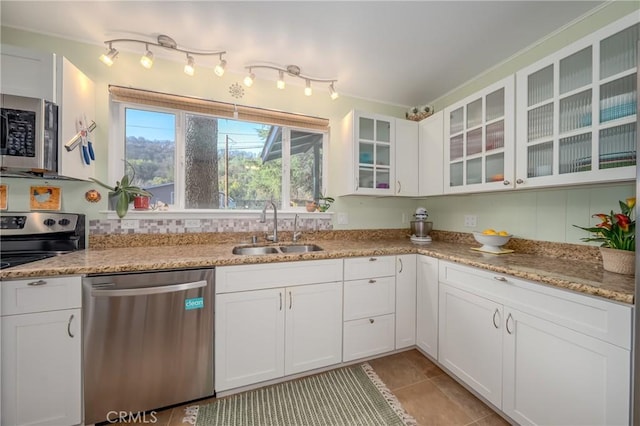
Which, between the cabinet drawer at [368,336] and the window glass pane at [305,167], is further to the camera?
the window glass pane at [305,167]

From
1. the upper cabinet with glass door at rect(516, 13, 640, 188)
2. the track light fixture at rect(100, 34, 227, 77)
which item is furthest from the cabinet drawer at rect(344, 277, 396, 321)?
the track light fixture at rect(100, 34, 227, 77)

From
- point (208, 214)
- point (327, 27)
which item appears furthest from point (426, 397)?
point (327, 27)

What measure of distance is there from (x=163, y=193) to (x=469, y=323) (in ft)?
8.05

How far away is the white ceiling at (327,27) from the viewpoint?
1.47 metres

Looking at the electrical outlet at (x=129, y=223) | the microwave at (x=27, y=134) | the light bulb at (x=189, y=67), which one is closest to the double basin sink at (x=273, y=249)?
the electrical outlet at (x=129, y=223)

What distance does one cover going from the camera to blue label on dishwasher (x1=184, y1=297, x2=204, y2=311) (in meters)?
1.40

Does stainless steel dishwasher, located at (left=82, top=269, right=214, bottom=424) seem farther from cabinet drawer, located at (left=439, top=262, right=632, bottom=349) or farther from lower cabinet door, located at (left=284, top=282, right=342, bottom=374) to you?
cabinet drawer, located at (left=439, top=262, right=632, bottom=349)

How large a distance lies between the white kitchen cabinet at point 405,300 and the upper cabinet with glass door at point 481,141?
76cm

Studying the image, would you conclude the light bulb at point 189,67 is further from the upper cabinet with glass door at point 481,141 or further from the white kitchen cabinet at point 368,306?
the upper cabinet with glass door at point 481,141

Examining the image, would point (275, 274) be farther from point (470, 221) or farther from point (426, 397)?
point (470, 221)

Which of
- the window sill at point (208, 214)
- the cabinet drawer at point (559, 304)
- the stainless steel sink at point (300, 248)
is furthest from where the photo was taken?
the stainless steel sink at point (300, 248)

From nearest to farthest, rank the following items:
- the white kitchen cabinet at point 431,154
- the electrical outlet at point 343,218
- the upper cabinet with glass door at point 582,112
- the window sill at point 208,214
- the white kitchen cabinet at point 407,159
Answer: the upper cabinet with glass door at point 582,112
the window sill at point 208,214
the white kitchen cabinet at point 431,154
the white kitchen cabinet at point 407,159
the electrical outlet at point 343,218

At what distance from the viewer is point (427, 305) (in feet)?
6.17

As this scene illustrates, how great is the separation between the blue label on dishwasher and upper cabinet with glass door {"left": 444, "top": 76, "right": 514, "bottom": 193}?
206cm
